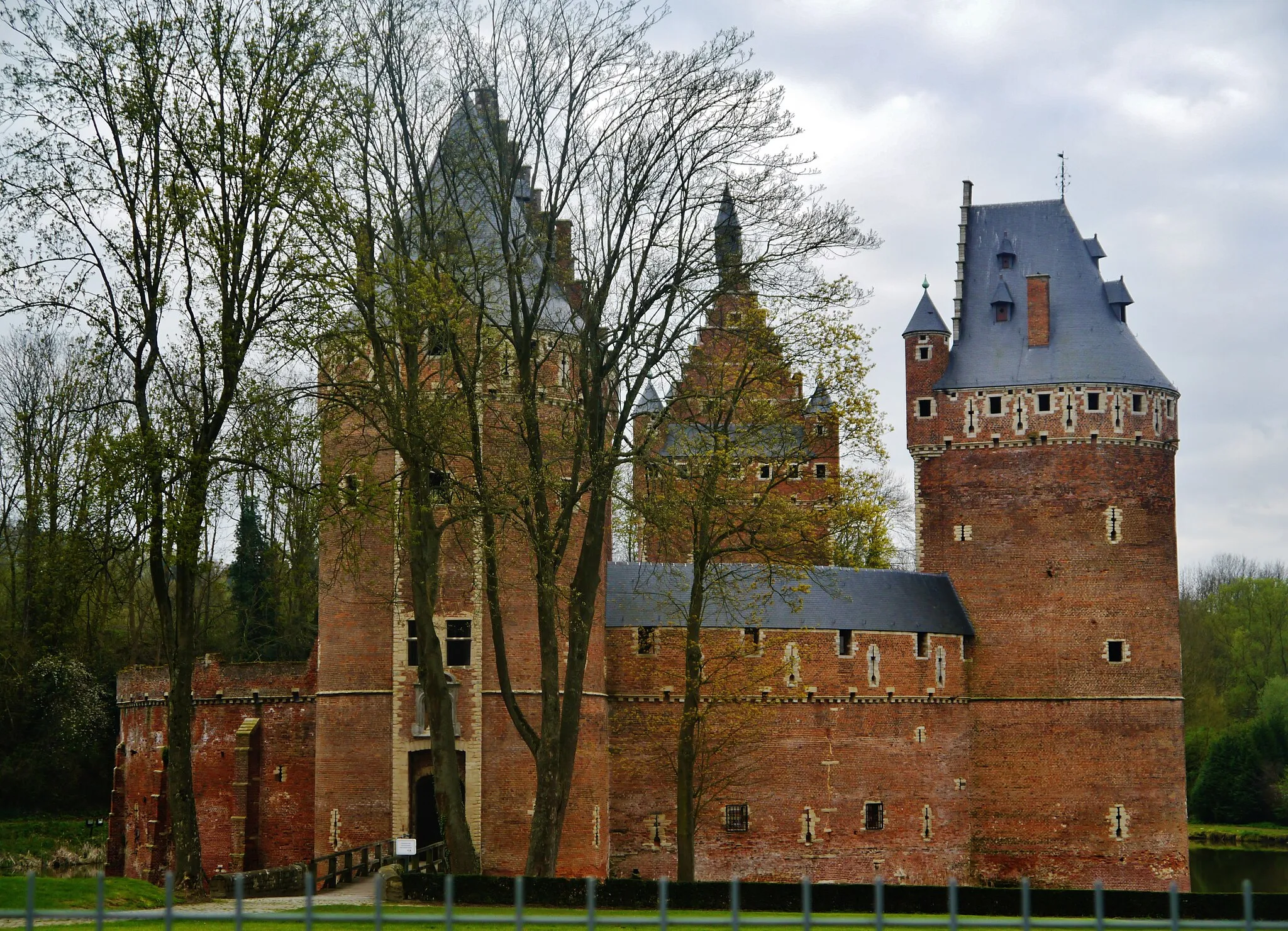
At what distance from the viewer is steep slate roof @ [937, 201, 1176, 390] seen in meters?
41.7

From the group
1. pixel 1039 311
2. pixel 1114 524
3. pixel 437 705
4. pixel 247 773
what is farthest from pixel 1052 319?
pixel 247 773

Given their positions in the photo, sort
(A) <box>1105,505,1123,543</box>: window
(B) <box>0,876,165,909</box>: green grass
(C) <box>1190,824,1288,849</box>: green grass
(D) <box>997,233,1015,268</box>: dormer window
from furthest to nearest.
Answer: (C) <box>1190,824,1288,849</box>: green grass, (D) <box>997,233,1015,268</box>: dormer window, (A) <box>1105,505,1123,543</box>: window, (B) <box>0,876,165,909</box>: green grass

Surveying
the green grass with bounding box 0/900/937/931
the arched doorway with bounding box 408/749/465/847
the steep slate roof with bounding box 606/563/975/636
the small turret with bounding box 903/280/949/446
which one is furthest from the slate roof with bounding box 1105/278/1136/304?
the green grass with bounding box 0/900/937/931

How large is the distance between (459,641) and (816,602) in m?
11.1

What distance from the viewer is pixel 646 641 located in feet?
122

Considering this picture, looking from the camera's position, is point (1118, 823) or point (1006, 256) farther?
point (1006, 256)

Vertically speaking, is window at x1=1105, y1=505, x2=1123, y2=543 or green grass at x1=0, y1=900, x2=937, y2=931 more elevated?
window at x1=1105, y1=505, x2=1123, y2=543

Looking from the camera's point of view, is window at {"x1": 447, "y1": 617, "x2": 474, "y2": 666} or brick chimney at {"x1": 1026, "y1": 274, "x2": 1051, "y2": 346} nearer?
window at {"x1": 447, "y1": 617, "x2": 474, "y2": 666}

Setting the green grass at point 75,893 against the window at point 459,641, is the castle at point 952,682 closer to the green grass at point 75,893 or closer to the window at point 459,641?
the window at point 459,641

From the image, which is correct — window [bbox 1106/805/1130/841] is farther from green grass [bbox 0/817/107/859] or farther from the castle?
green grass [bbox 0/817/107/859]

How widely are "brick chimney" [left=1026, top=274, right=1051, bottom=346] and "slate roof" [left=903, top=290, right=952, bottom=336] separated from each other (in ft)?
7.55

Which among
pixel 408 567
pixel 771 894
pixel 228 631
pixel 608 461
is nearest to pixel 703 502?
pixel 608 461

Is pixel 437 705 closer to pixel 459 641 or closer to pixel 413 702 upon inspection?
pixel 413 702

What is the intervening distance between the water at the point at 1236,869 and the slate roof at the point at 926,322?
16.9m
